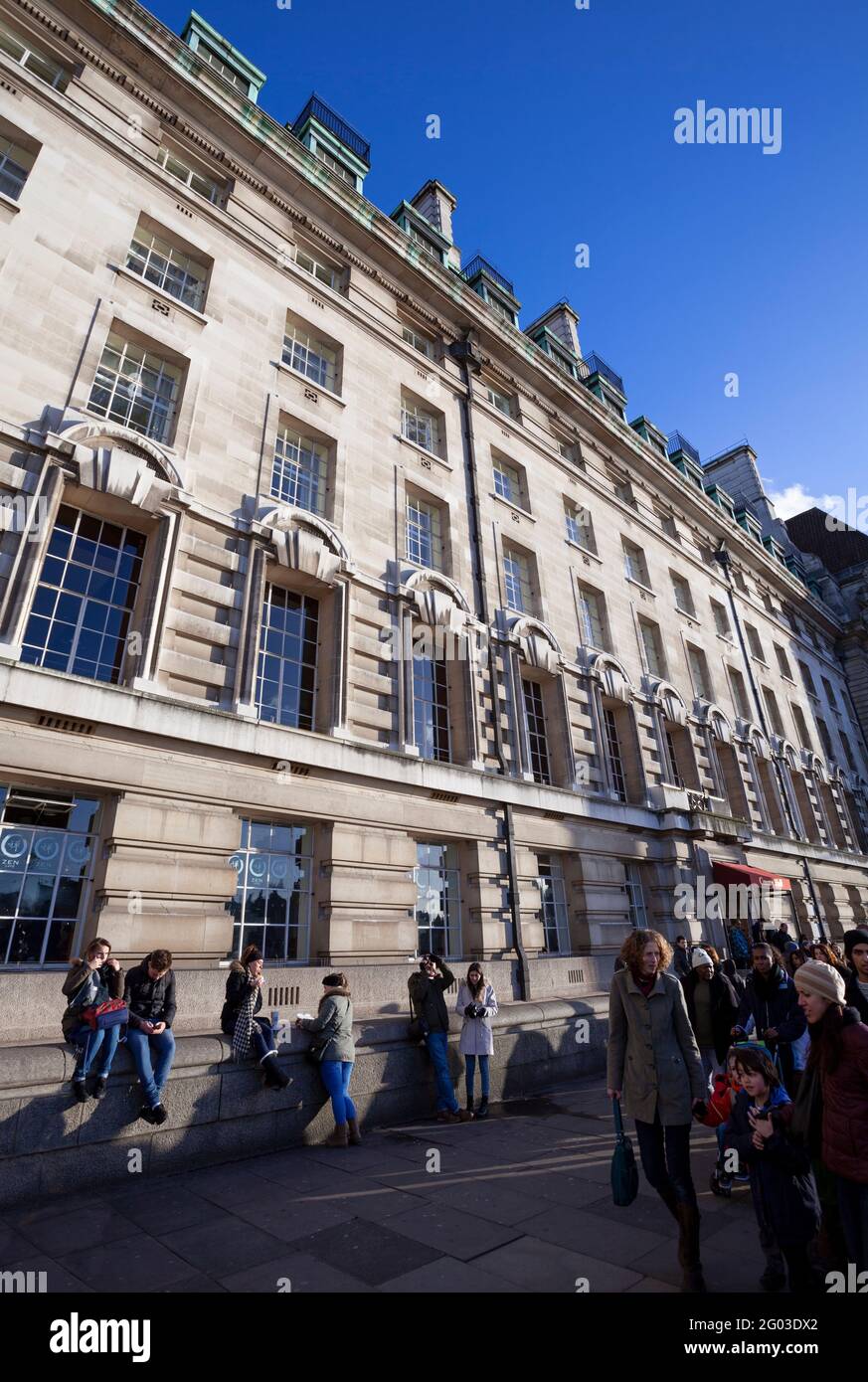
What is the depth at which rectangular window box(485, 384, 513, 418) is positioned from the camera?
21.9m

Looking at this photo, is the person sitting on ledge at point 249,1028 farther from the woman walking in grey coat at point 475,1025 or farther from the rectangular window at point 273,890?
the rectangular window at point 273,890

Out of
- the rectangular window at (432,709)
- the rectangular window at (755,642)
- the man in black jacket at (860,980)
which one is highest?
the rectangular window at (755,642)

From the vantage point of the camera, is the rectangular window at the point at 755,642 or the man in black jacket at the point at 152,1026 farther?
the rectangular window at the point at 755,642

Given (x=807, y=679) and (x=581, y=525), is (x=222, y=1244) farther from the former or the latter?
(x=807, y=679)

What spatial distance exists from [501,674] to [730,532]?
22.6m

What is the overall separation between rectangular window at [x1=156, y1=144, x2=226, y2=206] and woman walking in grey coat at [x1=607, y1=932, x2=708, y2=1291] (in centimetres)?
1841

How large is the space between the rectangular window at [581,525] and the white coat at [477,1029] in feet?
55.9

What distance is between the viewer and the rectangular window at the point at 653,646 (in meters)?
23.6

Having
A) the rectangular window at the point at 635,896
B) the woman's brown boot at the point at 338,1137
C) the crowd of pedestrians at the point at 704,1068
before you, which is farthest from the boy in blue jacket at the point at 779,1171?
the rectangular window at the point at 635,896

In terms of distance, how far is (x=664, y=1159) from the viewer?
445cm

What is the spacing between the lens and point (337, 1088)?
7.51 metres

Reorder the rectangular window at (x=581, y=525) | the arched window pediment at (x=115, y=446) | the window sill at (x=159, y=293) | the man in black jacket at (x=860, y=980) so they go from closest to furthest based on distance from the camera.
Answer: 1. the man in black jacket at (x=860, y=980)
2. the arched window pediment at (x=115, y=446)
3. the window sill at (x=159, y=293)
4. the rectangular window at (x=581, y=525)

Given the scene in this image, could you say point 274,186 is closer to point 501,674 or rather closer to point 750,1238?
point 501,674

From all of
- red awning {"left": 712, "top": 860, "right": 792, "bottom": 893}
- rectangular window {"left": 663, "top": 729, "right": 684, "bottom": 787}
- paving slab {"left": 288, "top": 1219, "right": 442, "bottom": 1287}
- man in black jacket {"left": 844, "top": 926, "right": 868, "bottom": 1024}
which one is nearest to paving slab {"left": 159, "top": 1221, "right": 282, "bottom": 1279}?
paving slab {"left": 288, "top": 1219, "right": 442, "bottom": 1287}
